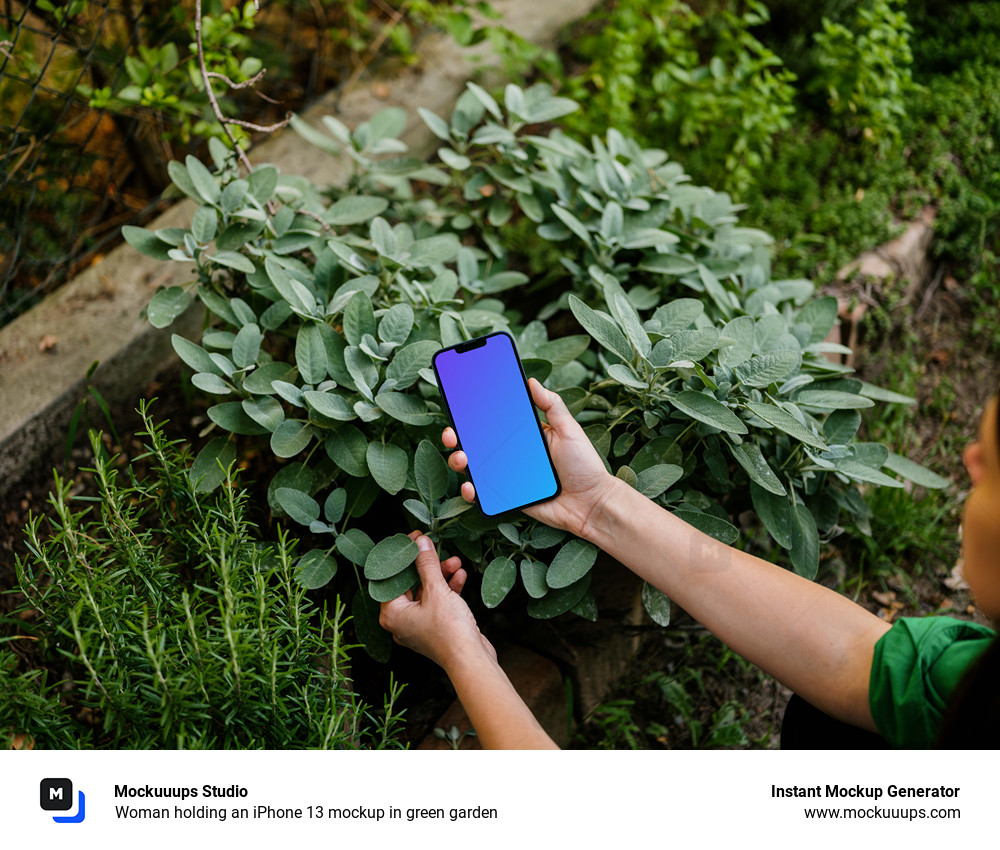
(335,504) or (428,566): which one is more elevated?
(335,504)

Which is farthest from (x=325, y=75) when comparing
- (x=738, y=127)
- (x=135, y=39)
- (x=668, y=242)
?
(x=668, y=242)

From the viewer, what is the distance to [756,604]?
4.75ft

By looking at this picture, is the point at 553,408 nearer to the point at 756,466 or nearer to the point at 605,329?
the point at 605,329

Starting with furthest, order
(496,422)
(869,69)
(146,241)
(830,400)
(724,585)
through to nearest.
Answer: (869,69)
(146,241)
(830,400)
(496,422)
(724,585)

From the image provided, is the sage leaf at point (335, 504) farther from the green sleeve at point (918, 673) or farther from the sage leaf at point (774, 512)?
the green sleeve at point (918, 673)

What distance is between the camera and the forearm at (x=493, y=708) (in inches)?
52.1

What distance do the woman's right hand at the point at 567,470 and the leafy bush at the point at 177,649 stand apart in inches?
17.8

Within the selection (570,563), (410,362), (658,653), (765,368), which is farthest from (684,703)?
(410,362)

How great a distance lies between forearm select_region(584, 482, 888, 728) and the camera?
4.45ft

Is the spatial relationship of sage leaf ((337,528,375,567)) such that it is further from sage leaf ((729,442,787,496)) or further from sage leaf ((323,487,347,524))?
sage leaf ((729,442,787,496))

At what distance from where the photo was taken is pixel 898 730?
1.26m

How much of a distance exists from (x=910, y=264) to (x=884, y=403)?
1.86 feet
